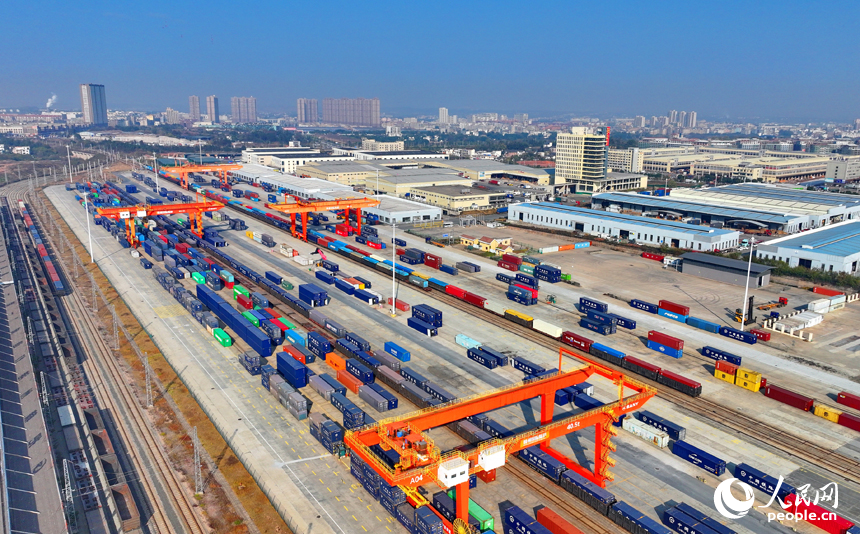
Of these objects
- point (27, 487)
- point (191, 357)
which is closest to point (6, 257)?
point (191, 357)

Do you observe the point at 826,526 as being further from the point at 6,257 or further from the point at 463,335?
the point at 6,257

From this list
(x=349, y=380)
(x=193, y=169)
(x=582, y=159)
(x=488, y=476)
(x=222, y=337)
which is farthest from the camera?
(x=582, y=159)

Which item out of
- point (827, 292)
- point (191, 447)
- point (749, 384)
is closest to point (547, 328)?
point (749, 384)

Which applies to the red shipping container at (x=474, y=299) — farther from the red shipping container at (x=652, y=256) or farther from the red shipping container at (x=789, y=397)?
the red shipping container at (x=652, y=256)

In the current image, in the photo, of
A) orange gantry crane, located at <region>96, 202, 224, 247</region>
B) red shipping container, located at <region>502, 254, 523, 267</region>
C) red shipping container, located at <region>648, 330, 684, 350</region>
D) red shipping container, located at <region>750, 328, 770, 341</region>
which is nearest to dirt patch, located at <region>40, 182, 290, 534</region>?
orange gantry crane, located at <region>96, 202, 224, 247</region>

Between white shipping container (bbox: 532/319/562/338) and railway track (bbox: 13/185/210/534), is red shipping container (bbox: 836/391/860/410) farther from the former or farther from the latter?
railway track (bbox: 13/185/210/534)

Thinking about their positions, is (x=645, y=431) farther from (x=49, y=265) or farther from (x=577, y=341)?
(x=49, y=265)
